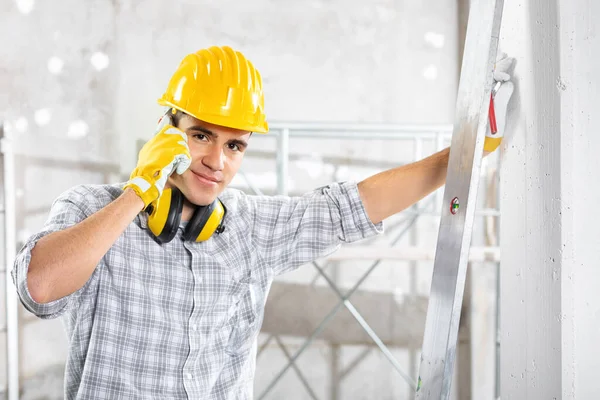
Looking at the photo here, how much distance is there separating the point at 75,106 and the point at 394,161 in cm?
211

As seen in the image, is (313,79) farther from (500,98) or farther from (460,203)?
(460,203)

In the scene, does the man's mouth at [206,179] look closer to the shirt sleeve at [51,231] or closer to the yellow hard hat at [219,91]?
the yellow hard hat at [219,91]

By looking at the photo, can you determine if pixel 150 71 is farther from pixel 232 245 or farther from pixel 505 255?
pixel 505 255

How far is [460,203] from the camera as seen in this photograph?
1023 mm

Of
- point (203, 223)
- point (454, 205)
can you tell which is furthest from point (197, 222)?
point (454, 205)

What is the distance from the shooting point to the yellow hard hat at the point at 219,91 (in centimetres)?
140

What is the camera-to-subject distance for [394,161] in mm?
3881

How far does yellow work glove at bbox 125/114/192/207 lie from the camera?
1.25m

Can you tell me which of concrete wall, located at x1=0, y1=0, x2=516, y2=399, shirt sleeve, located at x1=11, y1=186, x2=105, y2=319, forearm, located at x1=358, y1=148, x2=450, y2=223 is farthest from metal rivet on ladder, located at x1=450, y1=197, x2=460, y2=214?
concrete wall, located at x1=0, y1=0, x2=516, y2=399

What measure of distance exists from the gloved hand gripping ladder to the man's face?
0.57 metres

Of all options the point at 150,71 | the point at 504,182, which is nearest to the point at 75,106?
the point at 150,71

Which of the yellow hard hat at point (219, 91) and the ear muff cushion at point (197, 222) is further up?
the yellow hard hat at point (219, 91)

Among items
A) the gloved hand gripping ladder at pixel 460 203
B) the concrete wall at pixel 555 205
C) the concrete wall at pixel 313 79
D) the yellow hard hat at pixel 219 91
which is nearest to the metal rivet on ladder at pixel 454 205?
the gloved hand gripping ladder at pixel 460 203

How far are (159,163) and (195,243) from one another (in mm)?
268
